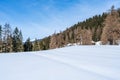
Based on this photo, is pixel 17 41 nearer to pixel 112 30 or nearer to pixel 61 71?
pixel 112 30

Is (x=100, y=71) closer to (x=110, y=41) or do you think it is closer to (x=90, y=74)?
(x=90, y=74)

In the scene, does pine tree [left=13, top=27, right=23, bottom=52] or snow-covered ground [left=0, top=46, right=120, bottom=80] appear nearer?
snow-covered ground [left=0, top=46, right=120, bottom=80]

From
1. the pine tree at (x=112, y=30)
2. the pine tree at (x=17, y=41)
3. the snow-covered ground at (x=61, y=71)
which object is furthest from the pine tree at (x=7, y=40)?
the snow-covered ground at (x=61, y=71)

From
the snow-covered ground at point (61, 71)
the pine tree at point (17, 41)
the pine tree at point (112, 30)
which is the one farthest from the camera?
the pine tree at point (17, 41)

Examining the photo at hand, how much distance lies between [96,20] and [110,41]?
279 ft

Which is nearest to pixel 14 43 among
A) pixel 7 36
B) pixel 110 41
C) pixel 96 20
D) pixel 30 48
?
pixel 7 36

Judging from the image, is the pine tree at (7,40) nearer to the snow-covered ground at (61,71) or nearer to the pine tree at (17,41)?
the pine tree at (17,41)

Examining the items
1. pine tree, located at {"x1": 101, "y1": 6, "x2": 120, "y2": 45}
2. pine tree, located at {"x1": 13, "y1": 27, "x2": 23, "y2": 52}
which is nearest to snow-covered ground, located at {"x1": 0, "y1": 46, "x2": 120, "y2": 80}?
pine tree, located at {"x1": 101, "y1": 6, "x2": 120, "y2": 45}

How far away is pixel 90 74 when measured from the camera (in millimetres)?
4109

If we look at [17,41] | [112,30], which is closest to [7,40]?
[17,41]

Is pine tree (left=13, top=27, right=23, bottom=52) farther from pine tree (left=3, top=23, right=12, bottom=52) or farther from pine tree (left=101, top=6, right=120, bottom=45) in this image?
pine tree (left=101, top=6, right=120, bottom=45)

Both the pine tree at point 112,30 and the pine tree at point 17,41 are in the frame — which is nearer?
the pine tree at point 112,30

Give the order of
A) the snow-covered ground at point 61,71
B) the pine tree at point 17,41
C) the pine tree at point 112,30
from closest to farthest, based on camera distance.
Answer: the snow-covered ground at point 61,71
the pine tree at point 112,30
the pine tree at point 17,41

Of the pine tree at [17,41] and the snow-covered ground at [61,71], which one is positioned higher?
the pine tree at [17,41]
